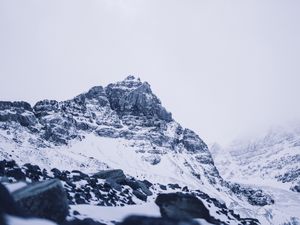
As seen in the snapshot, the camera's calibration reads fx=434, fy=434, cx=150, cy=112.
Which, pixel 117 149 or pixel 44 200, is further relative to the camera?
pixel 117 149

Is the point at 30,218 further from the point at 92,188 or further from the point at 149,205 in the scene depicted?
the point at 92,188

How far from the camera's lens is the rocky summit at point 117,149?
31730mm

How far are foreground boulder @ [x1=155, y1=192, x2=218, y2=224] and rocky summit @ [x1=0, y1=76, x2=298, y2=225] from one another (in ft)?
4.96

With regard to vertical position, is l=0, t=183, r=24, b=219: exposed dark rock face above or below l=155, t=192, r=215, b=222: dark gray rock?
above

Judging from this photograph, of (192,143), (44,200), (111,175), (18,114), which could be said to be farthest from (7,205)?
(192,143)

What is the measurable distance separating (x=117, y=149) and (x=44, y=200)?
135036 mm

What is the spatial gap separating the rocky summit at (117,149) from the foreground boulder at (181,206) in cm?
151

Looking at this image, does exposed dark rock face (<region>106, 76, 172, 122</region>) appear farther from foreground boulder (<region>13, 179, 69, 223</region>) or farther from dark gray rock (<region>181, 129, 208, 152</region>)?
foreground boulder (<region>13, 179, 69, 223</region>)

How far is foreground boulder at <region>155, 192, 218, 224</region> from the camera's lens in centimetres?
1825

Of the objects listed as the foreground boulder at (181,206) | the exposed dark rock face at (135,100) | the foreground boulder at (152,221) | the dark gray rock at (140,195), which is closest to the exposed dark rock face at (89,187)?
the dark gray rock at (140,195)

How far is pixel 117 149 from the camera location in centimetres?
15000

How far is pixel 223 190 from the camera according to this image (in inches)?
5965

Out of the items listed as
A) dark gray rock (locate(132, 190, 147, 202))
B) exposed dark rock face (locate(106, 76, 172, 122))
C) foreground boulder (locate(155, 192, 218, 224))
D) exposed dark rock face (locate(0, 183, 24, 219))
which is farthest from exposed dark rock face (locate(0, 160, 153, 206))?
exposed dark rock face (locate(106, 76, 172, 122))

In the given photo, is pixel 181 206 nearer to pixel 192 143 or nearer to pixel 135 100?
pixel 192 143
